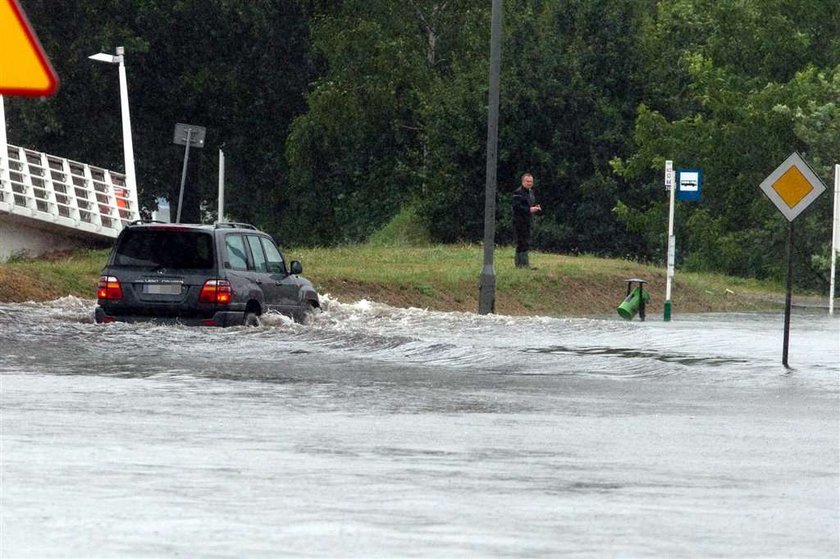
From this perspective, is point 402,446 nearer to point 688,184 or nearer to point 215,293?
point 215,293

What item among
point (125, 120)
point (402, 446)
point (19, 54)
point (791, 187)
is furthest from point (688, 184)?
point (19, 54)

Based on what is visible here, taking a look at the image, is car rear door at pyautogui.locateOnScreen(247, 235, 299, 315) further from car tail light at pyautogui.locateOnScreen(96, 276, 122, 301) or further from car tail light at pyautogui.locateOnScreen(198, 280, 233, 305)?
car tail light at pyautogui.locateOnScreen(96, 276, 122, 301)

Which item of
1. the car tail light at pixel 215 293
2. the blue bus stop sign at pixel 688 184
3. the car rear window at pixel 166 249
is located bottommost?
the car tail light at pixel 215 293

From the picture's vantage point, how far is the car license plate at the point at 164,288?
23.9 meters

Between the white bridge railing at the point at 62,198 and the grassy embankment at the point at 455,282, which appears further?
the white bridge railing at the point at 62,198

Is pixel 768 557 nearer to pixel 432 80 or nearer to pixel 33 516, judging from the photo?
pixel 33 516

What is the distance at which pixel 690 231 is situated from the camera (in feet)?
211

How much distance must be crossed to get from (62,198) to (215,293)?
2409 cm

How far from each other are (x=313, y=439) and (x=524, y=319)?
16.6 m

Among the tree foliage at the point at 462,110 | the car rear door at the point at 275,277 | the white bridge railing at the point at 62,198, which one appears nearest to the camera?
the car rear door at the point at 275,277

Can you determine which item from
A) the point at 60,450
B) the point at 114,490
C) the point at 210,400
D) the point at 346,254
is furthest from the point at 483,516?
the point at 346,254

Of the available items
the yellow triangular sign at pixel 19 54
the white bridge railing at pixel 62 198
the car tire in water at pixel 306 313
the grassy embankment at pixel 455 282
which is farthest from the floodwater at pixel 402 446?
the white bridge railing at pixel 62 198

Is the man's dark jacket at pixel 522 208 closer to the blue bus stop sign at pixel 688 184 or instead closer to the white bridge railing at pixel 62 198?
the blue bus stop sign at pixel 688 184

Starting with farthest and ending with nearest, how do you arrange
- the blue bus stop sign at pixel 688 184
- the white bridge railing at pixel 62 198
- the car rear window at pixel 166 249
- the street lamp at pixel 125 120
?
the street lamp at pixel 125 120 → the white bridge railing at pixel 62 198 → the blue bus stop sign at pixel 688 184 → the car rear window at pixel 166 249
